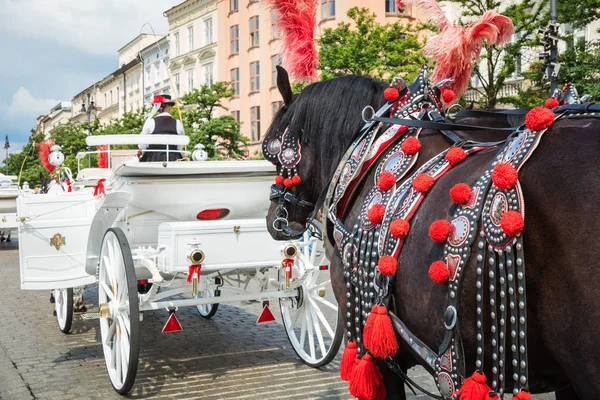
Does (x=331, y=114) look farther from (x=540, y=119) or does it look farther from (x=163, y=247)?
(x=163, y=247)

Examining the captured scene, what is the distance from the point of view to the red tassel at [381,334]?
2.25 m

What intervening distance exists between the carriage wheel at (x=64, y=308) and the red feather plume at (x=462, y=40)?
466 centimetres

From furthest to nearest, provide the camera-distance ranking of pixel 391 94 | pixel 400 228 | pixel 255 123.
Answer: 1. pixel 255 123
2. pixel 391 94
3. pixel 400 228

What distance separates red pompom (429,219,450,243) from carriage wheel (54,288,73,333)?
5.08m

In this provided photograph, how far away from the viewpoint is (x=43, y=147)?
11.7m

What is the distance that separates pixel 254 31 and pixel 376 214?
1531 inches

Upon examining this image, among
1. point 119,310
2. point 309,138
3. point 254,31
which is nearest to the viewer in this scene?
point 309,138

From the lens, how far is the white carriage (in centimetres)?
474

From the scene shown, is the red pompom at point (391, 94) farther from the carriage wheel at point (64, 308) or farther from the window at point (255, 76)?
the window at point (255, 76)

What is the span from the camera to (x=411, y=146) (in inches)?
97.5

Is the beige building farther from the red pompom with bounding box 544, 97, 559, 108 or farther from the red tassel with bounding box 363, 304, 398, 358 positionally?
the red pompom with bounding box 544, 97, 559, 108

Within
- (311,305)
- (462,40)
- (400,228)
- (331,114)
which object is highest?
(462,40)

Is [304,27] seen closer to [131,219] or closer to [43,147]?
[131,219]

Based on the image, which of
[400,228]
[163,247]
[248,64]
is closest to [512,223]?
[400,228]
